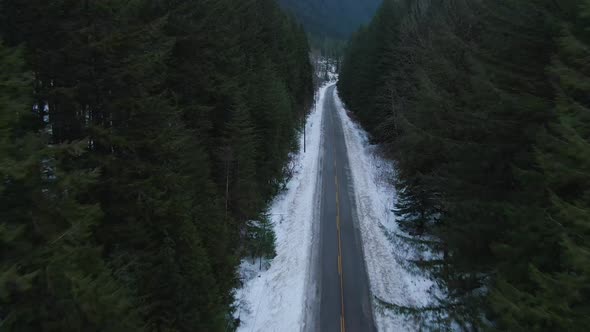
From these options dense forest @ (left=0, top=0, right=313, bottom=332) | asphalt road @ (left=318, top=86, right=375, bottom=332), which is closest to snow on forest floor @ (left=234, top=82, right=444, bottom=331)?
asphalt road @ (left=318, top=86, right=375, bottom=332)

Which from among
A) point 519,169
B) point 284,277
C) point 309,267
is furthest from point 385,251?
point 519,169

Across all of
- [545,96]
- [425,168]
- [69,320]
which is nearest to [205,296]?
[69,320]

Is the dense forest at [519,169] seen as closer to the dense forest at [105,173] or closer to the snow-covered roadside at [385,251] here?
the snow-covered roadside at [385,251]

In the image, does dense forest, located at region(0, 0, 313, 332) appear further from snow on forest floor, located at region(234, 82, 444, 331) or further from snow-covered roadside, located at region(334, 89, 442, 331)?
snow-covered roadside, located at region(334, 89, 442, 331)

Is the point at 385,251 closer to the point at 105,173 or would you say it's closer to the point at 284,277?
the point at 284,277

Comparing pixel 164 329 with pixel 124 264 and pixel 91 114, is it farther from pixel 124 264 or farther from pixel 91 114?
pixel 91 114

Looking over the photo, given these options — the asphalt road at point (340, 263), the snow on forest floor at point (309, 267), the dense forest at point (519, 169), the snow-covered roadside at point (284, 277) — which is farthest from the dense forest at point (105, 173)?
the dense forest at point (519, 169)

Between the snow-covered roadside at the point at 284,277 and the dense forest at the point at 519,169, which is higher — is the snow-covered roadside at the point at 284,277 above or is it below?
below
